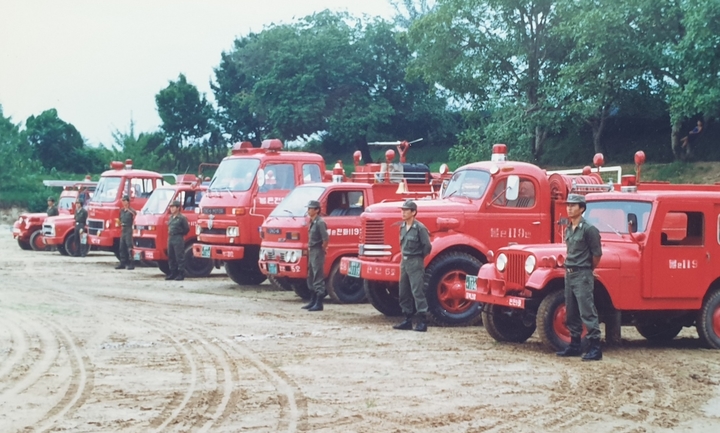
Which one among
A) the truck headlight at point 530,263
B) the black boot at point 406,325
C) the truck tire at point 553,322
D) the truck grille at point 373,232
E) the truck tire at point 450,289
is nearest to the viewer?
the truck tire at point 553,322

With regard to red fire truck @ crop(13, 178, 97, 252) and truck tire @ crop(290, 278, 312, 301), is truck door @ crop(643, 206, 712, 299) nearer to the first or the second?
truck tire @ crop(290, 278, 312, 301)

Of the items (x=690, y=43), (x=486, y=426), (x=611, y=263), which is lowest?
(x=486, y=426)

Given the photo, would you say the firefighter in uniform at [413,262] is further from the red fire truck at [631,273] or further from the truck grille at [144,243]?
the truck grille at [144,243]

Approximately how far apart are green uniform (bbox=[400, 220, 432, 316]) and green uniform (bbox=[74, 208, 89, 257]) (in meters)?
17.5

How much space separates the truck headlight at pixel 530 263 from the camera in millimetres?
11758

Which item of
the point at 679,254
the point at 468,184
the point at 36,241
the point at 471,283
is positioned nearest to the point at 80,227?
the point at 36,241

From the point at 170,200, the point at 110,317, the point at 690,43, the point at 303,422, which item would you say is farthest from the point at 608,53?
the point at 303,422

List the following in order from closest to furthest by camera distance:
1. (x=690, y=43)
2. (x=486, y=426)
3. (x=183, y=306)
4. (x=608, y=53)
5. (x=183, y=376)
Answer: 1. (x=486, y=426)
2. (x=183, y=376)
3. (x=183, y=306)
4. (x=690, y=43)
5. (x=608, y=53)

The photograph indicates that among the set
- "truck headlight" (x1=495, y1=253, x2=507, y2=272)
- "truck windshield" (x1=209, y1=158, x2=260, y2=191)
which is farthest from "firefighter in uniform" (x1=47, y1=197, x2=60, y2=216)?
"truck headlight" (x1=495, y1=253, x2=507, y2=272)

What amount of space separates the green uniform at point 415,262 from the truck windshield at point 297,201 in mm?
4118

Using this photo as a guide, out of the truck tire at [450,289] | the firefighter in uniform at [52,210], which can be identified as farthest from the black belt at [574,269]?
the firefighter in uniform at [52,210]

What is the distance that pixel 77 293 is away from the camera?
62.6ft

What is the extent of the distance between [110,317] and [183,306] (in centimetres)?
180

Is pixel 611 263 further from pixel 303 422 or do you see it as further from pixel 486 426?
pixel 303 422
